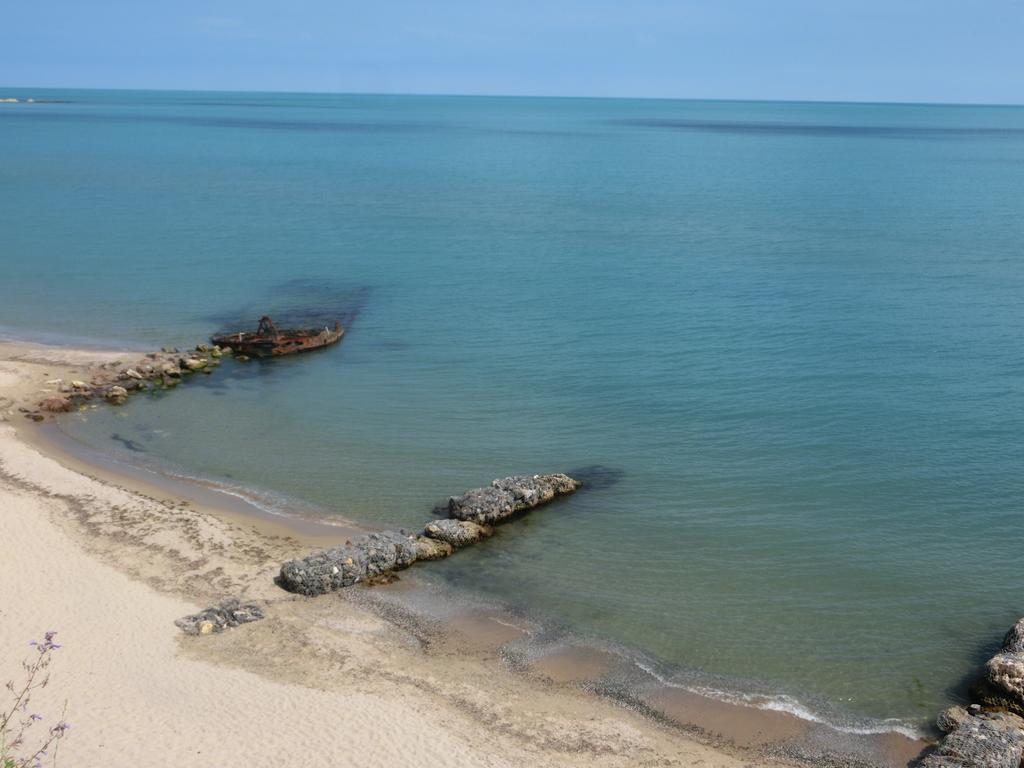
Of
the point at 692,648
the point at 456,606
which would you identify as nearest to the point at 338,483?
the point at 456,606

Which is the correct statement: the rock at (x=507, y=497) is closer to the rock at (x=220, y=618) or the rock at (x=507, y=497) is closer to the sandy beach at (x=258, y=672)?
the sandy beach at (x=258, y=672)

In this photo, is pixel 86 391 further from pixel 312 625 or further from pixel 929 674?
pixel 929 674

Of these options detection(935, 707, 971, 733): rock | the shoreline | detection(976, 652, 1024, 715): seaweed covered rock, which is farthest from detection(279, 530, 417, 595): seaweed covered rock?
detection(976, 652, 1024, 715): seaweed covered rock

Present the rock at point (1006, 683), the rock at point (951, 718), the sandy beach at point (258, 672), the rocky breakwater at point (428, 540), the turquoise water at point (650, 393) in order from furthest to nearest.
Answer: the turquoise water at point (650, 393) → the rocky breakwater at point (428, 540) → the rock at point (1006, 683) → the rock at point (951, 718) → the sandy beach at point (258, 672)

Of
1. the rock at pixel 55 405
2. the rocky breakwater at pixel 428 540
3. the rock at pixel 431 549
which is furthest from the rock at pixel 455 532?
the rock at pixel 55 405

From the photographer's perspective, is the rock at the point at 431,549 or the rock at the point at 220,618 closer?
the rock at the point at 220,618

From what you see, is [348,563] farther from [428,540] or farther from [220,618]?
[220,618]
